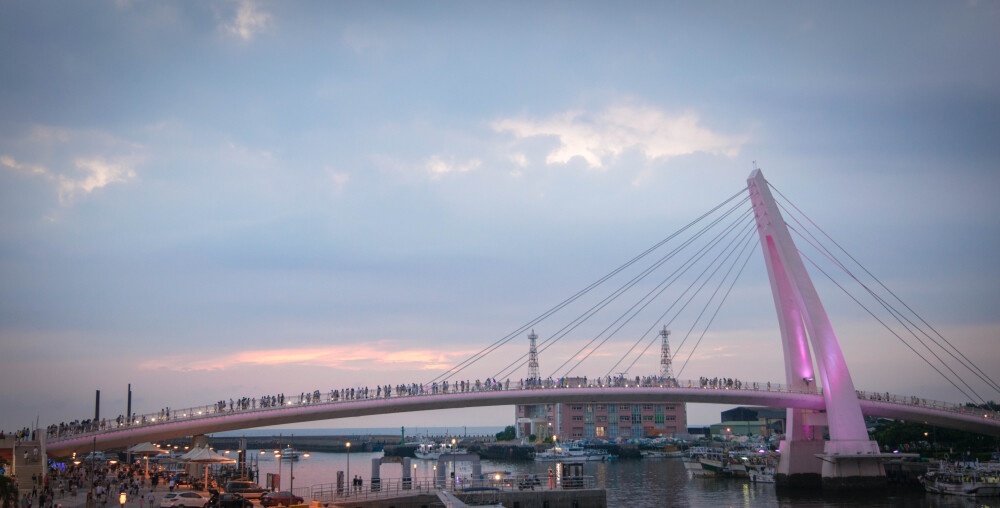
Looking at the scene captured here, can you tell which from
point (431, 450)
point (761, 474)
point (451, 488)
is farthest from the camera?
point (431, 450)

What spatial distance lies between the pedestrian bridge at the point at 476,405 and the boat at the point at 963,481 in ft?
9.26

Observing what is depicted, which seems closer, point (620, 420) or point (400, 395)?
point (400, 395)

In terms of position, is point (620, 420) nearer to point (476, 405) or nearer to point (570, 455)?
point (570, 455)

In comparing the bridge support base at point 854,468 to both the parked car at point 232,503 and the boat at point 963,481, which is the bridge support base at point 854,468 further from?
the parked car at point 232,503

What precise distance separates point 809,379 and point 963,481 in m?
8.89

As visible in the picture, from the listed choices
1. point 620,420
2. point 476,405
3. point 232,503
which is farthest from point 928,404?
point 620,420

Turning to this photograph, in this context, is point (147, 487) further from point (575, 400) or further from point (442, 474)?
point (575, 400)

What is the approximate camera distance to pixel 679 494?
4081cm

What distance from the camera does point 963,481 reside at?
3859cm

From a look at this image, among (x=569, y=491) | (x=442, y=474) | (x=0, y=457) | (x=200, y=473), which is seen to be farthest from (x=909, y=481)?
(x=0, y=457)

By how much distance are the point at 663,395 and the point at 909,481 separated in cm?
1657

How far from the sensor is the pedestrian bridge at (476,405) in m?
31.6

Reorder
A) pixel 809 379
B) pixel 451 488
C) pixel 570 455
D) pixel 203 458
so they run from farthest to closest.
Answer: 1. pixel 570 455
2. pixel 809 379
3. pixel 203 458
4. pixel 451 488

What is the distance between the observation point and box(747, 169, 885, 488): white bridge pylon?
3672cm
